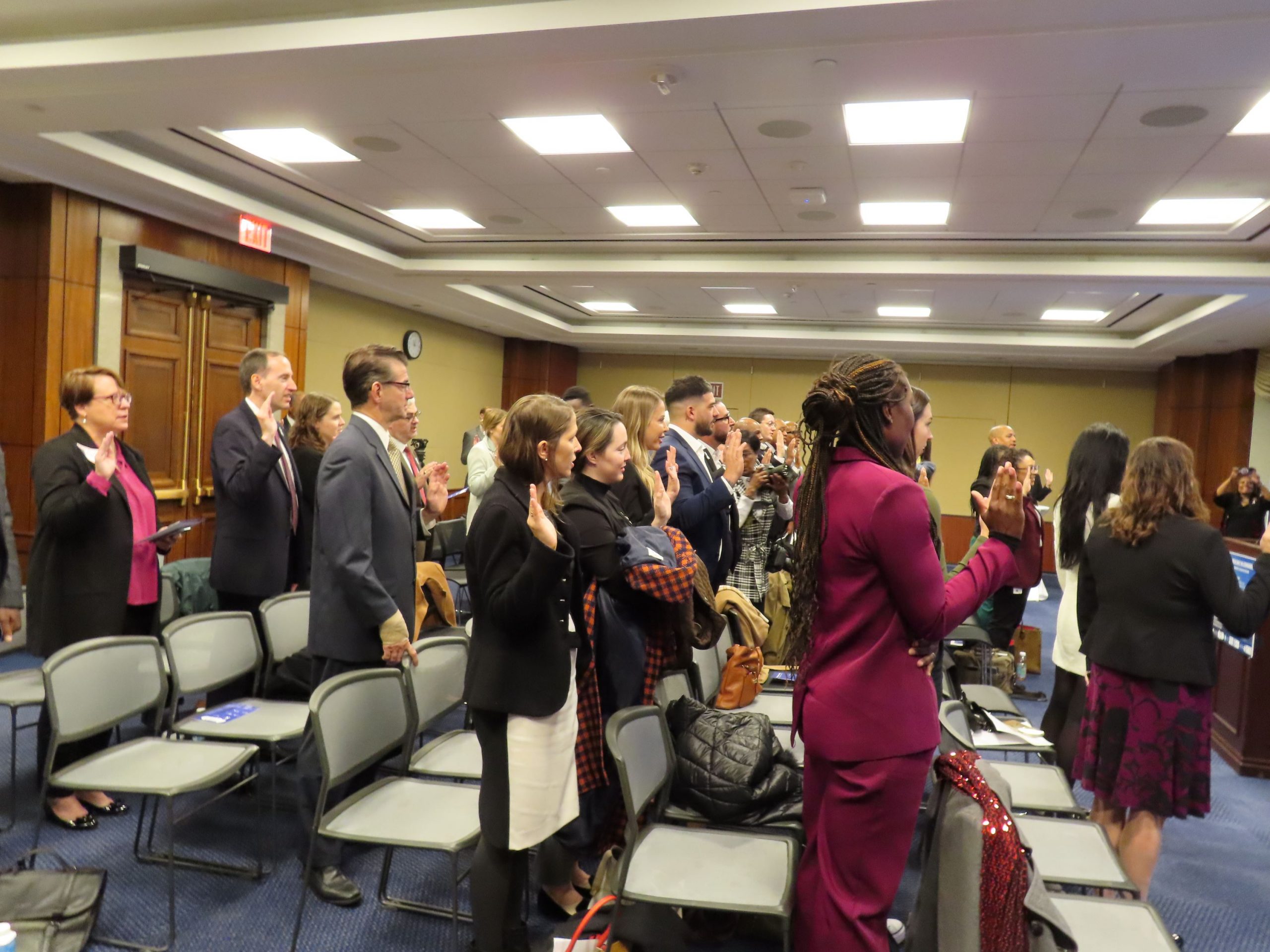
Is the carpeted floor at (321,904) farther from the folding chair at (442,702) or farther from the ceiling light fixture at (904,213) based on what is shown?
the ceiling light fixture at (904,213)

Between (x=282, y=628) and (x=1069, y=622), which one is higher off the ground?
(x=1069, y=622)

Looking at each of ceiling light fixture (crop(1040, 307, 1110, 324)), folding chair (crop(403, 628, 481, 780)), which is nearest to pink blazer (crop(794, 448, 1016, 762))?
folding chair (crop(403, 628, 481, 780))

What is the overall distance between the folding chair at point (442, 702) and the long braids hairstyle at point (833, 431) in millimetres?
1328

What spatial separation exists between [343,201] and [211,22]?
2755 millimetres

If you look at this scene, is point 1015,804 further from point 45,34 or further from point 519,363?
point 519,363

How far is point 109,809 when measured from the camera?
316 cm

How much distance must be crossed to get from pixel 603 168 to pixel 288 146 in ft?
5.98

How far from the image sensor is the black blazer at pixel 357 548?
2.54m

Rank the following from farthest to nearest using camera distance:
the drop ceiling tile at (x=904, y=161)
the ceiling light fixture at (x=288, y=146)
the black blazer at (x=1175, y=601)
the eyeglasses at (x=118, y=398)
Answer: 1. the ceiling light fixture at (x=288, y=146)
2. the drop ceiling tile at (x=904, y=161)
3. the eyeglasses at (x=118, y=398)
4. the black blazer at (x=1175, y=601)

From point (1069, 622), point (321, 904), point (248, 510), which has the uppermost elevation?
point (248, 510)

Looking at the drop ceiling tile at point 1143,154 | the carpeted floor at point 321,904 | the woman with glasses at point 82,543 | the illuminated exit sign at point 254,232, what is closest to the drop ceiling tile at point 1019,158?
the drop ceiling tile at point 1143,154

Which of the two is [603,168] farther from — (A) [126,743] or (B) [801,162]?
(A) [126,743]

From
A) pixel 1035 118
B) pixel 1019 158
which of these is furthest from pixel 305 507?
pixel 1019 158

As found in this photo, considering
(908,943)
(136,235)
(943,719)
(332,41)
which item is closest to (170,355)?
(136,235)
